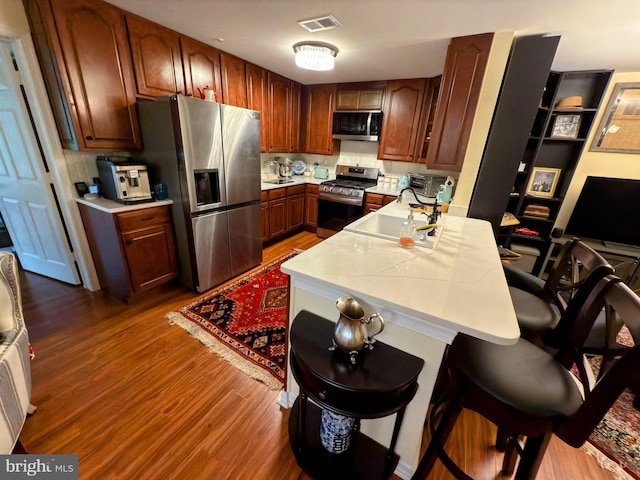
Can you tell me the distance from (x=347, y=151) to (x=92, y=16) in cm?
320

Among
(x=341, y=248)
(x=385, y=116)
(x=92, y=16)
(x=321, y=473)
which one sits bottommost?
(x=321, y=473)

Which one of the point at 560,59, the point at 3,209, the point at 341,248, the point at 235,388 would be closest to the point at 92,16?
the point at 3,209

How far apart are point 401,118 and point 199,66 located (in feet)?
8.21

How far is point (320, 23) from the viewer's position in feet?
6.42

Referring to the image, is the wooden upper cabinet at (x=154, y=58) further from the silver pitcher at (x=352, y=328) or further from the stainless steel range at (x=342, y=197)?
the silver pitcher at (x=352, y=328)

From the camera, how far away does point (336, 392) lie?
858 mm

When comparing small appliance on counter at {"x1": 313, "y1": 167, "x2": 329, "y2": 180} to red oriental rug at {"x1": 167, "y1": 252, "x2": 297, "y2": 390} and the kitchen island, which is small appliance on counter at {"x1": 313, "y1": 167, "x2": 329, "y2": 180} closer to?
red oriental rug at {"x1": 167, "y1": 252, "x2": 297, "y2": 390}

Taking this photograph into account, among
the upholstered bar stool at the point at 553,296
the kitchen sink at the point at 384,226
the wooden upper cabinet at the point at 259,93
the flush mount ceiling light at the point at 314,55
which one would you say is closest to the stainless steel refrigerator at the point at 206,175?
the flush mount ceiling light at the point at 314,55

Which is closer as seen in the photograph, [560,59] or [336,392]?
[336,392]

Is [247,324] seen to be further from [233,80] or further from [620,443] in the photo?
[233,80]

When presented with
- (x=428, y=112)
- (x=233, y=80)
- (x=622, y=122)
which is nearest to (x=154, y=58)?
(x=233, y=80)

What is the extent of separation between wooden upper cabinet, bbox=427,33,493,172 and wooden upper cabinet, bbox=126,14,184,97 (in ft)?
7.92

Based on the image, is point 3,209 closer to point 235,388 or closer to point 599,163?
point 235,388

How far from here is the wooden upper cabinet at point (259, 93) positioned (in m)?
3.12
